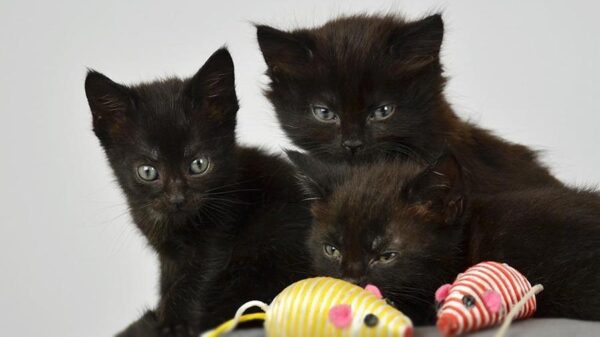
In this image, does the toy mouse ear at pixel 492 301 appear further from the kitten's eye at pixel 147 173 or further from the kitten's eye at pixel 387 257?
the kitten's eye at pixel 147 173

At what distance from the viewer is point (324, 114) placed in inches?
92.0

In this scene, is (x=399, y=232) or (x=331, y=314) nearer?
(x=331, y=314)

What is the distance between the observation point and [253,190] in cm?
237

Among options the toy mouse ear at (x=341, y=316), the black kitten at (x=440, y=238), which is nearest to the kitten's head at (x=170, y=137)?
the black kitten at (x=440, y=238)

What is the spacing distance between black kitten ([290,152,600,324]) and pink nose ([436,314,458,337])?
25cm

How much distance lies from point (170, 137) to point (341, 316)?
2.72 ft

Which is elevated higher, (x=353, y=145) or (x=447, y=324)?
(x=353, y=145)

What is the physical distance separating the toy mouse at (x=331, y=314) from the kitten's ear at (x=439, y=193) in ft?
1.04

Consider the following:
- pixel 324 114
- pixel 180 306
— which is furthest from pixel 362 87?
pixel 180 306

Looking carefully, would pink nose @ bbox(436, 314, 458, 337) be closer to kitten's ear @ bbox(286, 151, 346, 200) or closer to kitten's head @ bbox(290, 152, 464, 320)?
kitten's head @ bbox(290, 152, 464, 320)

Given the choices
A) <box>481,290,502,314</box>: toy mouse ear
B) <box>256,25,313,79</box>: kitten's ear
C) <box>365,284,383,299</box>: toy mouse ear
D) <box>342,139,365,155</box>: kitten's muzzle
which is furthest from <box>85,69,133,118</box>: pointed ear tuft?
<box>481,290,502,314</box>: toy mouse ear

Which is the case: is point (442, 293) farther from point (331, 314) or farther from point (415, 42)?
point (415, 42)

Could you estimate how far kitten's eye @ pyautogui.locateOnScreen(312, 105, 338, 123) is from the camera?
232 centimetres

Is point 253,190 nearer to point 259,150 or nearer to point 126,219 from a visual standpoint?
point 259,150
